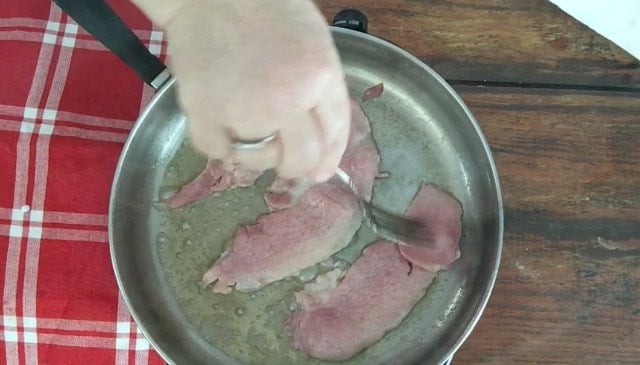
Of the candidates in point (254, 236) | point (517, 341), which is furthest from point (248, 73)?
point (517, 341)

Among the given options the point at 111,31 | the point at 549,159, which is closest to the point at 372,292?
the point at 549,159

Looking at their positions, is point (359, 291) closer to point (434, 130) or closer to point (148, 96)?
point (434, 130)

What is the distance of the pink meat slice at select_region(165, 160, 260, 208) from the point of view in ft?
2.17

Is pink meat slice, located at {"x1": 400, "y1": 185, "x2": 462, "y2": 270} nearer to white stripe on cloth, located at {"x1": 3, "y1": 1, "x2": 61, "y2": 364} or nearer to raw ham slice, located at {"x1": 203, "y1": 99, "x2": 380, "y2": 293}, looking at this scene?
raw ham slice, located at {"x1": 203, "y1": 99, "x2": 380, "y2": 293}

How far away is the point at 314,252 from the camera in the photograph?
664 mm

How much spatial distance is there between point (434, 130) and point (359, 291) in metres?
0.18

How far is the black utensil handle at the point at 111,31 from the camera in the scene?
1.73ft

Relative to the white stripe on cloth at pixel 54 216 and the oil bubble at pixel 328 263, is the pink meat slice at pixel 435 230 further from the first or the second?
the white stripe on cloth at pixel 54 216

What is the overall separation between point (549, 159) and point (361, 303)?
24 cm

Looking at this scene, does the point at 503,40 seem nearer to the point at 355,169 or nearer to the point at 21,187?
the point at 355,169

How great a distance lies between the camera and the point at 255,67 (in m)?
0.31

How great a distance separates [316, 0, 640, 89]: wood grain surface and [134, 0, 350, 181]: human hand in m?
0.39

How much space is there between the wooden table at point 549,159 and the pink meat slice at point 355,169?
0.11m

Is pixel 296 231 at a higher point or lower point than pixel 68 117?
lower
